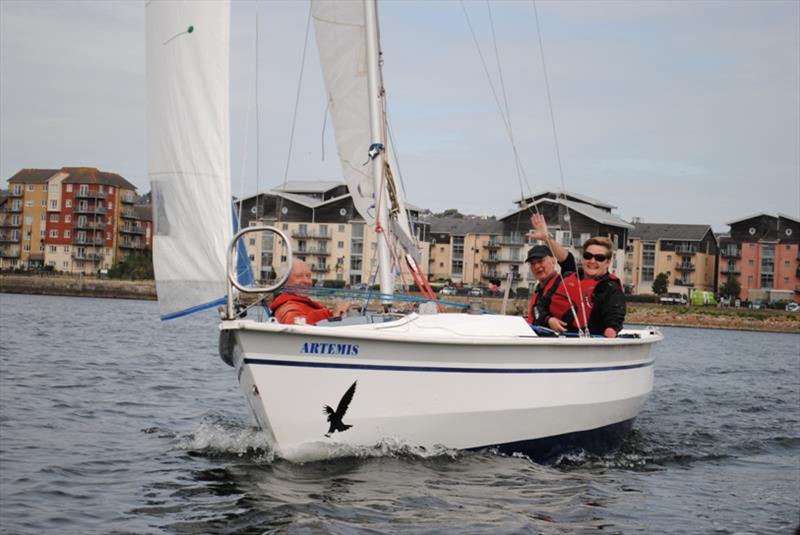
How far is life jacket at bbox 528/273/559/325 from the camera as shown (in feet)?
39.7

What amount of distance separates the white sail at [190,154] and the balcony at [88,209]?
12378cm

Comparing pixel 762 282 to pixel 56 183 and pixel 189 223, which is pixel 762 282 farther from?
pixel 189 223

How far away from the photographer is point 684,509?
941 cm

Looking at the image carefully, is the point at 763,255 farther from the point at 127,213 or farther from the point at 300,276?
the point at 300,276

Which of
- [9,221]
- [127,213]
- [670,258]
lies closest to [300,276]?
[670,258]

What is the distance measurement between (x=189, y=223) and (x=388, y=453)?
289 cm

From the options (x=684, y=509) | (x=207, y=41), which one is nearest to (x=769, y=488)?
(x=684, y=509)

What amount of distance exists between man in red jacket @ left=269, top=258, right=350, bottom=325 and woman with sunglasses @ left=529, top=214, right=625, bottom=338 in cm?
259

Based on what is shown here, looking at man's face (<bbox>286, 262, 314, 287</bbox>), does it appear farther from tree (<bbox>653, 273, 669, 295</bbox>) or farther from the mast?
tree (<bbox>653, 273, 669, 295</bbox>)

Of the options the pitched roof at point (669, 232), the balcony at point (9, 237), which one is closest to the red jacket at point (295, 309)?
the pitched roof at point (669, 232)

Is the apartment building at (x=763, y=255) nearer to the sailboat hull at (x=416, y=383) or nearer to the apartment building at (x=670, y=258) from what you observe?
the apartment building at (x=670, y=258)

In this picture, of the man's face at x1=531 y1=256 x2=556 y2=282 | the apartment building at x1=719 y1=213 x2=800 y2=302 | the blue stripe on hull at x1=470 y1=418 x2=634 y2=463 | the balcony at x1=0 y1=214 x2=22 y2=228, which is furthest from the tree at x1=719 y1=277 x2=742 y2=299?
the man's face at x1=531 y1=256 x2=556 y2=282

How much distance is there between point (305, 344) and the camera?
9.15m

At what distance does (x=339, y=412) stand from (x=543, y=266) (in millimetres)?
3815
